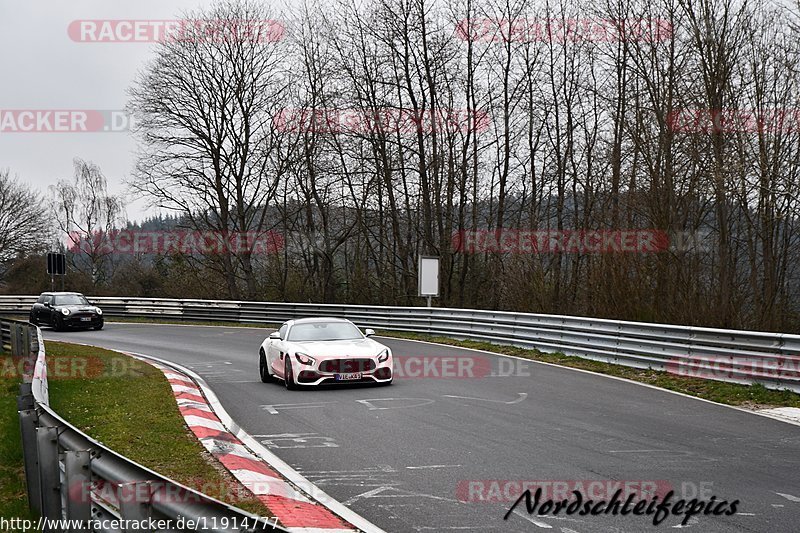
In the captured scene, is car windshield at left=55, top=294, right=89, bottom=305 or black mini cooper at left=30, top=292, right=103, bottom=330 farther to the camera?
car windshield at left=55, top=294, right=89, bottom=305

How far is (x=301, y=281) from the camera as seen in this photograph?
150ft

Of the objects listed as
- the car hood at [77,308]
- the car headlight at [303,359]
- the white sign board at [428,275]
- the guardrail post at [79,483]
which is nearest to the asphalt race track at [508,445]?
the car headlight at [303,359]

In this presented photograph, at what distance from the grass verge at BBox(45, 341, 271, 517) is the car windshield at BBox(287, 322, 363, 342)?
8.02 feet

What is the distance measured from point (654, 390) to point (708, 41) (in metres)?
15.0

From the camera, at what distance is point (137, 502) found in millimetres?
3730

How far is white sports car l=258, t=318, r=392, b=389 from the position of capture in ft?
45.9

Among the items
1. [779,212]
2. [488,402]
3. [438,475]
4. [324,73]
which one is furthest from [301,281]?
[438,475]

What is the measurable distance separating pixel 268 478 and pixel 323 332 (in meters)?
7.75
